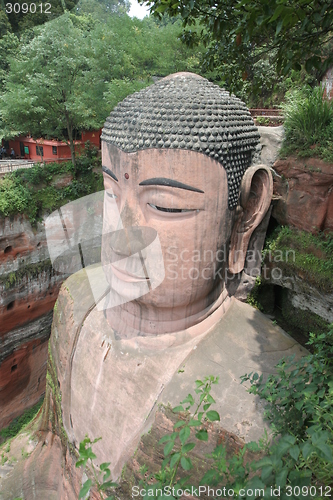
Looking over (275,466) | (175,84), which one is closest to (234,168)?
(175,84)

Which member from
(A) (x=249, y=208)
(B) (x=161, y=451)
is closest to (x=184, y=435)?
(B) (x=161, y=451)

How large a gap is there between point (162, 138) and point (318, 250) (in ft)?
5.49

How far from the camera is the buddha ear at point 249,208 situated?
295cm

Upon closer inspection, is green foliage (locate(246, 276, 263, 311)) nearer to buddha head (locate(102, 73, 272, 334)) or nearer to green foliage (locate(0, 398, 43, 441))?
buddha head (locate(102, 73, 272, 334))

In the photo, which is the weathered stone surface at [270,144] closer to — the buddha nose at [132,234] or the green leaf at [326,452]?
the buddha nose at [132,234]

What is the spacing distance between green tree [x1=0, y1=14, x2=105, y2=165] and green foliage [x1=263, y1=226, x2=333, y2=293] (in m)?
10.0

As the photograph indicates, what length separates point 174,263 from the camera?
278cm

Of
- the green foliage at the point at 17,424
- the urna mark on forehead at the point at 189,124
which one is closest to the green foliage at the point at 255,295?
the urna mark on forehead at the point at 189,124

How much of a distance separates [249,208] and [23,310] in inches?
381

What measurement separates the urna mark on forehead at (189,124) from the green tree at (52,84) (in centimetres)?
958

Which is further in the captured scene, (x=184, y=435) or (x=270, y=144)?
(x=270, y=144)

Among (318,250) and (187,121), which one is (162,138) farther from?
(318,250)

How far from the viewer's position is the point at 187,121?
2.64 meters

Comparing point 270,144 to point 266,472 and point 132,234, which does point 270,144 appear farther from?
point 266,472
